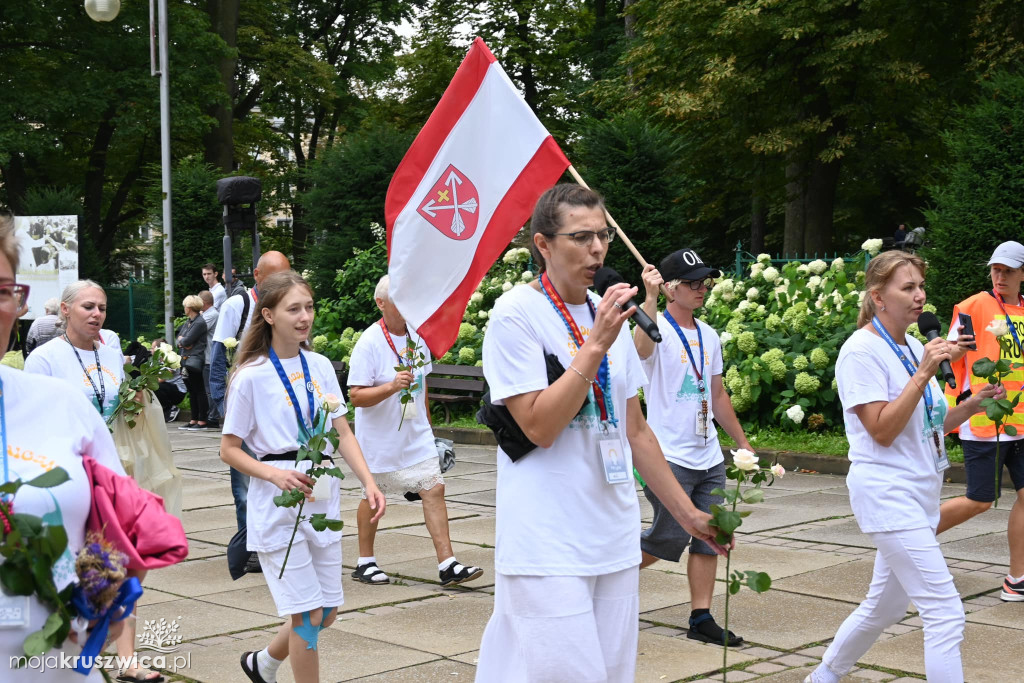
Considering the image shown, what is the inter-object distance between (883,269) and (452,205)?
8.03 ft

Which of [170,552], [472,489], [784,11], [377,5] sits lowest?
[472,489]

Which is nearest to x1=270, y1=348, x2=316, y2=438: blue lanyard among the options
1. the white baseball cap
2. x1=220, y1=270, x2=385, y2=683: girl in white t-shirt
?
x1=220, y1=270, x2=385, y2=683: girl in white t-shirt

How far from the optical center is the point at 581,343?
148 inches

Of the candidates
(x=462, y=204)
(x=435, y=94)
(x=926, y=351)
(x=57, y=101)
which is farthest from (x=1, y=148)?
(x=926, y=351)

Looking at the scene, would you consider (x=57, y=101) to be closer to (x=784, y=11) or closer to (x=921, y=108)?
(x=784, y=11)

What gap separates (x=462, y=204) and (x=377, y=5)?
34.0 m

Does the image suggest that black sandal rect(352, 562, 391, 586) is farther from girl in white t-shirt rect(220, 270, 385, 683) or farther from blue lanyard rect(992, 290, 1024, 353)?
blue lanyard rect(992, 290, 1024, 353)

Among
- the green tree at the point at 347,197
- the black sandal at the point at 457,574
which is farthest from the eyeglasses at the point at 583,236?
the green tree at the point at 347,197

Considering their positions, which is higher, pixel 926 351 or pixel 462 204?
pixel 462 204

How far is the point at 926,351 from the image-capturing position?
467 centimetres

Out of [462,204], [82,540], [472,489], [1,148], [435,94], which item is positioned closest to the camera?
[82,540]

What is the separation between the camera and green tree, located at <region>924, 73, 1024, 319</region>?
12.8 metres

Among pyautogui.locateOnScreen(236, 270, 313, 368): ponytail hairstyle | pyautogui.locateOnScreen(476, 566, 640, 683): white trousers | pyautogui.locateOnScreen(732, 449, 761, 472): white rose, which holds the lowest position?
pyautogui.locateOnScreen(476, 566, 640, 683): white trousers

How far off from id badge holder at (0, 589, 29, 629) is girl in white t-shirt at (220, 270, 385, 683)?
228 centimetres
